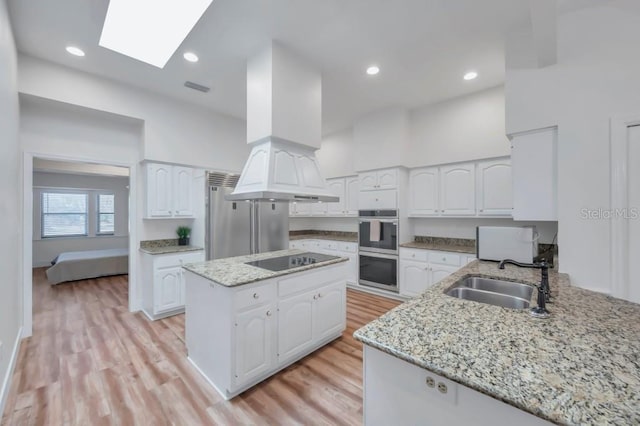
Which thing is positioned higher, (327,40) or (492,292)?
(327,40)

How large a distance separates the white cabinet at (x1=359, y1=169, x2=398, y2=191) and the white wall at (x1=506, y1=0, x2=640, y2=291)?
2101 mm

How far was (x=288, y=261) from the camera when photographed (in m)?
2.73

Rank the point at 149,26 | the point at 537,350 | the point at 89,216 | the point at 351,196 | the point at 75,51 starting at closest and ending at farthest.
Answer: the point at 537,350, the point at 149,26, the point at 75,51, the point at 351,196, the point at 89,216

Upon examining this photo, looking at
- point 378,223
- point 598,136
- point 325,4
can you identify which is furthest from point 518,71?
point 378,223

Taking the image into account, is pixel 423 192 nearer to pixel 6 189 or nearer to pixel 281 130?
pixel 281 130

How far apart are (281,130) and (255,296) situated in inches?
62.5

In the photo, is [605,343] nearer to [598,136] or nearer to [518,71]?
[598,136]

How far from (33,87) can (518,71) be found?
4.80 meters

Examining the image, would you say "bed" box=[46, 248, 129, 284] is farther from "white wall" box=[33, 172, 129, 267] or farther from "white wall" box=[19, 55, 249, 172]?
"white wall" box=[19, 55, 249, 172]

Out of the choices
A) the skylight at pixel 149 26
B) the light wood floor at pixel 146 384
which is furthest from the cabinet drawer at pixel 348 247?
the skylight at pixel 149 26

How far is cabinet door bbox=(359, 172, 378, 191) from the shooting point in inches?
169

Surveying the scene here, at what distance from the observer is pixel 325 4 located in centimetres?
205

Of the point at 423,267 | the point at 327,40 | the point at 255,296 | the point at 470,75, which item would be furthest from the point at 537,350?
the point at 470,75

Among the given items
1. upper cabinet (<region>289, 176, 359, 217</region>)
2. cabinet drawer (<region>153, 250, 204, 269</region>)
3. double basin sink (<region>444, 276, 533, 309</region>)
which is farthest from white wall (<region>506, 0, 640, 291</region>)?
cabinet drawer (<region>153, 250, 204, 269</region>)
